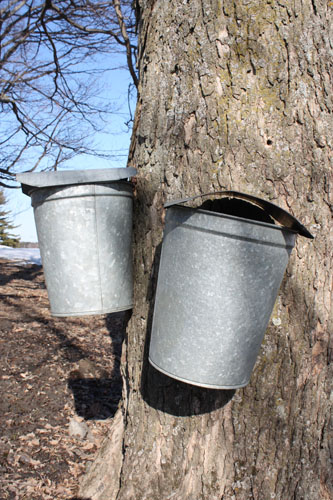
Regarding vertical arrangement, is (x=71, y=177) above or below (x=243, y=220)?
above

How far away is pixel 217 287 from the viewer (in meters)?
1.45

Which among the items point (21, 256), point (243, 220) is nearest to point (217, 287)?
point (243, 220)

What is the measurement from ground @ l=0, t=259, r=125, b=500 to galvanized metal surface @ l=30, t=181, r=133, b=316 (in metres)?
1.17

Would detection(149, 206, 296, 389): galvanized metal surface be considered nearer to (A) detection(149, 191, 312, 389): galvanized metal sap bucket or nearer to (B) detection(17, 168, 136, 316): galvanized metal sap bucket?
(A) detection(149, 191, 312, 389): galvanized metal sap bucket

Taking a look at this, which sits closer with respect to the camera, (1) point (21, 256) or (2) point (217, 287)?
(2) point (217, 287)

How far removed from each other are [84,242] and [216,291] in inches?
24.4

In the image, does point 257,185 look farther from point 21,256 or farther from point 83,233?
point 21,256

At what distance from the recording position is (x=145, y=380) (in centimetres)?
193

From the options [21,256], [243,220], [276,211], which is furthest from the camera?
[21,256]

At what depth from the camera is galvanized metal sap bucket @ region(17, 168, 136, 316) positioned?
174 centimetres

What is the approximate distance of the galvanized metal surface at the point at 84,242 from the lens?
1.75 m

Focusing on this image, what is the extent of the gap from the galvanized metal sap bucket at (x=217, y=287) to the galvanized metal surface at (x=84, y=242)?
13.2 inches

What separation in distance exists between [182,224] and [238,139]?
1.57 feet

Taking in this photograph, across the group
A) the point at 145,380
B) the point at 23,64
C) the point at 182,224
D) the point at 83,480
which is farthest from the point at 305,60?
the point at 23,64
